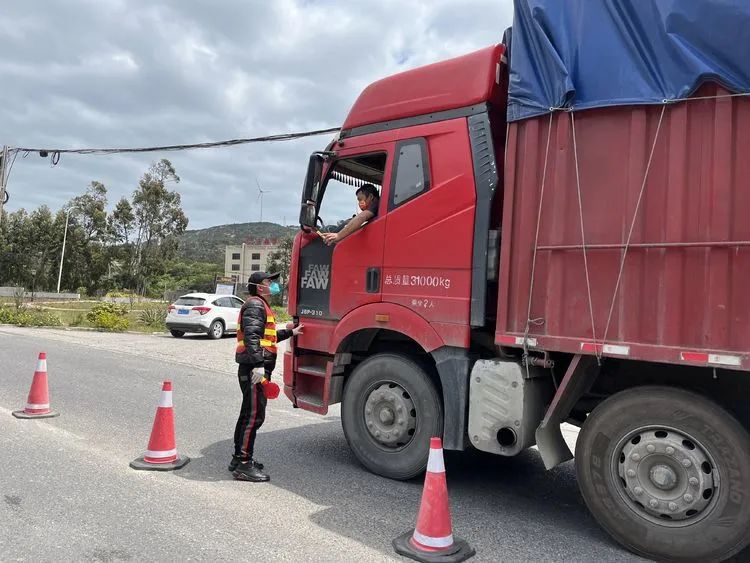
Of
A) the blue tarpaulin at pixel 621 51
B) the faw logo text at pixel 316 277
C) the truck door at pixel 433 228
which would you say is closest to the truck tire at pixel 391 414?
the truck door at pixel 433 228

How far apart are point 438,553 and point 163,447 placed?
275 cm

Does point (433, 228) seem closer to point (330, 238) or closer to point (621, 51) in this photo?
point (330, 238)

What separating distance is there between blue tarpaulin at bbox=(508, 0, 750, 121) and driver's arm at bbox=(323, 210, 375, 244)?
146cm

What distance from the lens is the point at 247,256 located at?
10512 cm

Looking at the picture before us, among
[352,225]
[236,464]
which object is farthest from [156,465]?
[352,225]

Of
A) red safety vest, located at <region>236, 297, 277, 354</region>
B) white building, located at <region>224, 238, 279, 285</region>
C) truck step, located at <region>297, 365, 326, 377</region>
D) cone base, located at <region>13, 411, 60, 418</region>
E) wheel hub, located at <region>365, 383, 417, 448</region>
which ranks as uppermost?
white building, located at <region>224, 238, 279, 285</region>

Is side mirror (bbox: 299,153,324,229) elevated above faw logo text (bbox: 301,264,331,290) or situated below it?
above

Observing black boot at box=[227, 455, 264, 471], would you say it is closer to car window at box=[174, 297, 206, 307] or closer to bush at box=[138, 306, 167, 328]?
car window at box=[174, 297, 206, 307]

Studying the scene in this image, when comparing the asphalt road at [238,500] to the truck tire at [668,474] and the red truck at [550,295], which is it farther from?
the red truck at [550,295]

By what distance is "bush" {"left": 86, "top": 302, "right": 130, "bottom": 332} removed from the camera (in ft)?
67.8

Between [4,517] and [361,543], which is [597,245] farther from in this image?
[4,517]

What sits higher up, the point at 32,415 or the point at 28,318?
the point at 28,318

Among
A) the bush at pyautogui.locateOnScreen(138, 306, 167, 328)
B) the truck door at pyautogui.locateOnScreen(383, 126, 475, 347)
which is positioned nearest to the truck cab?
the truck door at pyautogui.locateOnScreen(383, 126, 475, 347)

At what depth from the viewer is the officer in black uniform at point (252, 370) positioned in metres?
4.70
